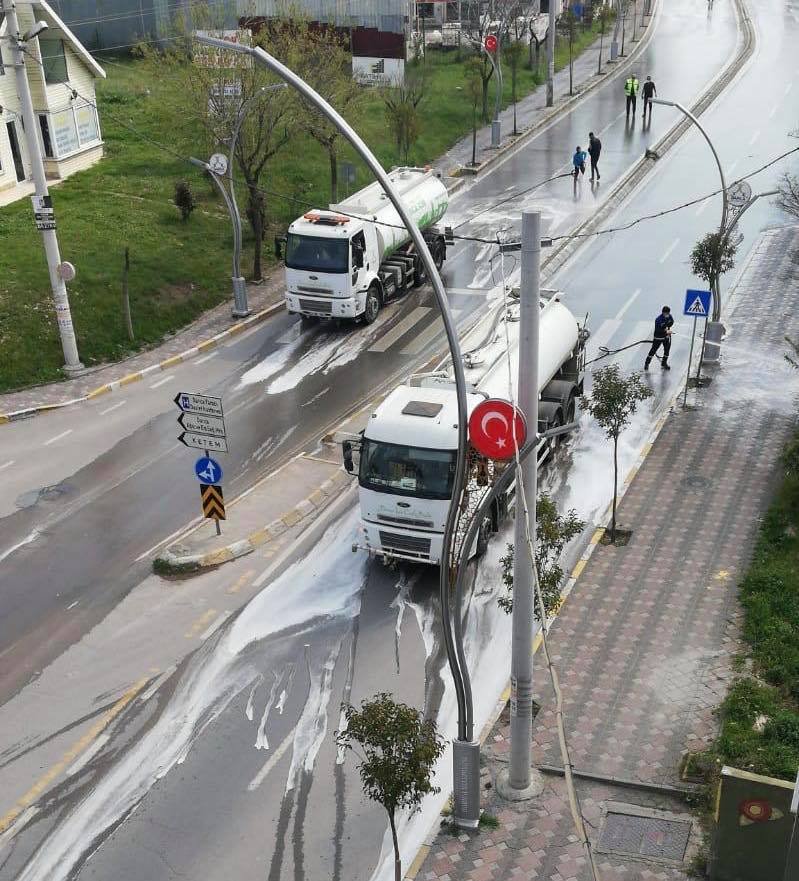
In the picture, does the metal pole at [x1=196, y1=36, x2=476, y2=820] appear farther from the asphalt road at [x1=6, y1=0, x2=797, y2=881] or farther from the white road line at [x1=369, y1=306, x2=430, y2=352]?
the white road line at [x1=369, y1=306, x2=430, y2=352]

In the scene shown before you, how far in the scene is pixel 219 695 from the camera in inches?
598

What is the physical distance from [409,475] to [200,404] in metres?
3.73

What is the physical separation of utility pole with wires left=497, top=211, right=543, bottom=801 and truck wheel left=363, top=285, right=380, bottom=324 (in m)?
17.1

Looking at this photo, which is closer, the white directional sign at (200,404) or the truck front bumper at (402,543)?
the truck front bumper at (402,543)

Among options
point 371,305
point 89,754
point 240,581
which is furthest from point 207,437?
point 371,305

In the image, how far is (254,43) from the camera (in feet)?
115

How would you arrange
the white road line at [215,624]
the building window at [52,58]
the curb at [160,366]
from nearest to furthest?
the white road line at [215,624], the curb at [160,366], the building window at [52,58]

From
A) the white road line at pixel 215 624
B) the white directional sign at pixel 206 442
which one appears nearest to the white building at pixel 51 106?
the white directional sign at pixel 206 442

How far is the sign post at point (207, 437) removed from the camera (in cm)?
1819

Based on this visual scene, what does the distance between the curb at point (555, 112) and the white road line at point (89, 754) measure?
2892 cm

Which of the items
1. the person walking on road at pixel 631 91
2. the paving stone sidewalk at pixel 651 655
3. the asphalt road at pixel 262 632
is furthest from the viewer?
the person walking on road at pixel 631 91

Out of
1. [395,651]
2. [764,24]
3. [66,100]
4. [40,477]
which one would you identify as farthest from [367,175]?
[764,24]

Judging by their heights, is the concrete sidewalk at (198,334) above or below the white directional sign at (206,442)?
below

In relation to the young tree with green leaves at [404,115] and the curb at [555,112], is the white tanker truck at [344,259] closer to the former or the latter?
the curb at [555,112]
